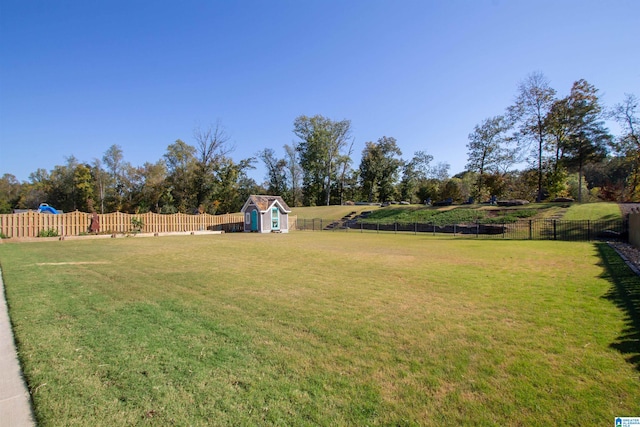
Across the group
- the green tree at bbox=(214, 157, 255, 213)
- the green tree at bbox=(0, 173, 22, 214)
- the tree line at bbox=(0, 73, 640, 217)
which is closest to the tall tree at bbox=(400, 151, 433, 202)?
the tree line at bbox=(0, 73, 640, 217)

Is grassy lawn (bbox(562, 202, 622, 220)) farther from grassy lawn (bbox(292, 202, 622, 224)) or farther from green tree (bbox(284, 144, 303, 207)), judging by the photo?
green tree (bbox(284, 144, 303, 207))

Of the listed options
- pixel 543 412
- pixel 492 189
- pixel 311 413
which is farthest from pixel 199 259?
pixel 492 189

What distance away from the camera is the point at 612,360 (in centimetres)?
371

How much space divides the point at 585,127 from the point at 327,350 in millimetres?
42818

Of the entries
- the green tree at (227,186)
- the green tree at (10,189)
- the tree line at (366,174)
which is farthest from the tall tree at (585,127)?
the green tree at (10,189)

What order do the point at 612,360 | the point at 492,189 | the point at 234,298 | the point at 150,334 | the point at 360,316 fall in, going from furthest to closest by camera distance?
the point at 492,189 < the point at 234,298 < the point at 360,316 < the point at 150,334 < the point at 612,360

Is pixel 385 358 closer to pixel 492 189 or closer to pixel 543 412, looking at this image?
pixel 543 412

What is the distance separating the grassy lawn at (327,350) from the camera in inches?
111

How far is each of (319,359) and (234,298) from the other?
3.14 metres

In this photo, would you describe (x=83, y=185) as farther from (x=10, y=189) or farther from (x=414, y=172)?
(x=414, y=172)

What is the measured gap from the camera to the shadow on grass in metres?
4.00

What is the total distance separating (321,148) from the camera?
207 ft

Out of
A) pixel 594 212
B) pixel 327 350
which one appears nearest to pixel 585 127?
pixel 594 212

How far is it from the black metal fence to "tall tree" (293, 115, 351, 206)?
99.2ft
